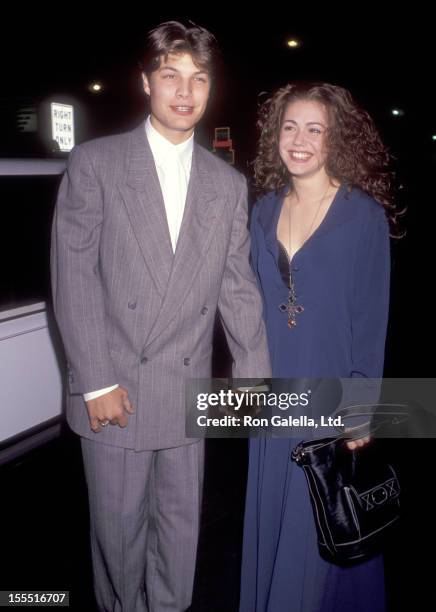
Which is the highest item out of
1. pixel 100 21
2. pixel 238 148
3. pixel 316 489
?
pixel 100 21

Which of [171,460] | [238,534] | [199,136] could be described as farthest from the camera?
[199,136]

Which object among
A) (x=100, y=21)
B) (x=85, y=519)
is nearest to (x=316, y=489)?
(x=85, y=519)

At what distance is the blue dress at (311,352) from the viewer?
5.73ft

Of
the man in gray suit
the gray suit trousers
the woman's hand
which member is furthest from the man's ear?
the woman's hand

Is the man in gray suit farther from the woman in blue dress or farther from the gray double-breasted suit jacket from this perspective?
the woman in blue dress

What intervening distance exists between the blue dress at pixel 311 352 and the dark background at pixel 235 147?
46 centimetres

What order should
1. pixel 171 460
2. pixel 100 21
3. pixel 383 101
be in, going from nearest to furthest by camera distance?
1. pixel 171 460
2. pixel 100 21
3. pixel 383 101

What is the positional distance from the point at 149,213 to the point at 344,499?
3.37ft

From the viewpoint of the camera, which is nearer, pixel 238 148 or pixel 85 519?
pixel 85 519

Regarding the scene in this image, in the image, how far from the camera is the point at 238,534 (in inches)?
106

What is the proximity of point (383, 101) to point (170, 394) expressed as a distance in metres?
30.6

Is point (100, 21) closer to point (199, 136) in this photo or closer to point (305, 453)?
point (199, 136)

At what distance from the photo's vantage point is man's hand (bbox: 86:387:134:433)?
1.65 meters

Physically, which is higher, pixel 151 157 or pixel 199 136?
pixel 199 136
